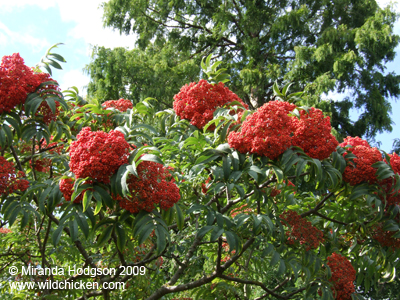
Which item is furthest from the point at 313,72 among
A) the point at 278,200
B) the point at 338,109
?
the point at 278,200

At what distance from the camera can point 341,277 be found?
380cm

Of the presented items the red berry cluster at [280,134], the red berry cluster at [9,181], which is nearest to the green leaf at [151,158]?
the red berry cluster at [280,134]

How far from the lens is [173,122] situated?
4.21 m

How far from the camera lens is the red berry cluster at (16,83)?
124 inches

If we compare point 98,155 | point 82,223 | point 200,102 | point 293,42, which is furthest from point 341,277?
point 293,42

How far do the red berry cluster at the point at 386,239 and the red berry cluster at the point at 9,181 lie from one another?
309cm

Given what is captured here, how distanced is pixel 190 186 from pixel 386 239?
1.86 meters

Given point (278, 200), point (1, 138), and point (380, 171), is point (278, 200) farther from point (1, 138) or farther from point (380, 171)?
point (1, 138)

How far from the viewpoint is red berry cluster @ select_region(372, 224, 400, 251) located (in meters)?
3.58

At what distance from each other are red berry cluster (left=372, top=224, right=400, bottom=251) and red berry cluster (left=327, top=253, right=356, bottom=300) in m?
0.43

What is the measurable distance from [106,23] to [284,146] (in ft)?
45.2

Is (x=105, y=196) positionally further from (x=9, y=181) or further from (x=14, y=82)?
(x=14, y=82)

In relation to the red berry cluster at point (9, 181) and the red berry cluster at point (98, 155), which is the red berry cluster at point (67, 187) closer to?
the red berry cluster at point (98, 155)

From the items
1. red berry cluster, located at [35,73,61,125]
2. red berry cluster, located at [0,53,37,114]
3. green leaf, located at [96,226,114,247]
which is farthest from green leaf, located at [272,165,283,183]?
red berry cluster, located at [0,53,37,114]
